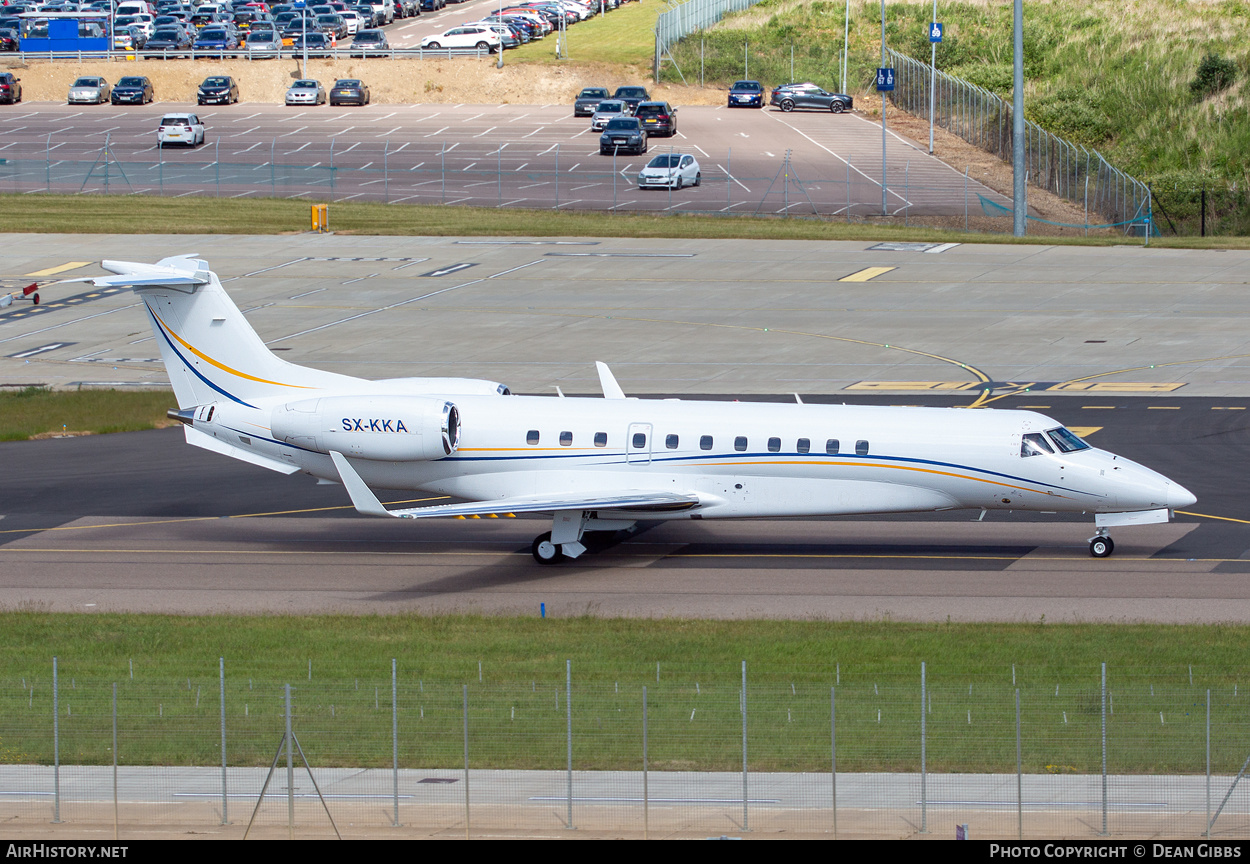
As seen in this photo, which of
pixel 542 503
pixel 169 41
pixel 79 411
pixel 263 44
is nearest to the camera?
pixel 542 503

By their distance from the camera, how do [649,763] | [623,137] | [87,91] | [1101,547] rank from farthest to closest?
[87,91], [623,137], [1101,547], [649,763]

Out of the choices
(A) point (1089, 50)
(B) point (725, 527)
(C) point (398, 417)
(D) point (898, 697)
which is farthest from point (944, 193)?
(D) point (898, 697)

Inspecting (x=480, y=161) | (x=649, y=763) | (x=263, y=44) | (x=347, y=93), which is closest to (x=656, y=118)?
(x=480, y=161)

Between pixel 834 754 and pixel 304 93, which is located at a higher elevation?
pixel 834 754

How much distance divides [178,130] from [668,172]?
34.3 m

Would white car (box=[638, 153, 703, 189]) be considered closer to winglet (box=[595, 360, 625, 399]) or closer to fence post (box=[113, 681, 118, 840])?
winglet (box=[595, 360, 625, 399])

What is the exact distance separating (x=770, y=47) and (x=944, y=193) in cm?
4553

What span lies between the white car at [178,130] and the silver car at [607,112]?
2649 centimetres

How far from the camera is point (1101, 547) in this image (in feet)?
103

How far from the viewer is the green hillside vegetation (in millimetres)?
96000

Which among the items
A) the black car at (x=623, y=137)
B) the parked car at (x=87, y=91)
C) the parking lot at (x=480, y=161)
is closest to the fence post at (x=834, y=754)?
the parking lot at (x=480, y=161)

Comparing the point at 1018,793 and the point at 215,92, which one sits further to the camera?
the point at 215,92

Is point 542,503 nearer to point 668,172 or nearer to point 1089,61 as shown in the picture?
point 668,172

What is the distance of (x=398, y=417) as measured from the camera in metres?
31.5
